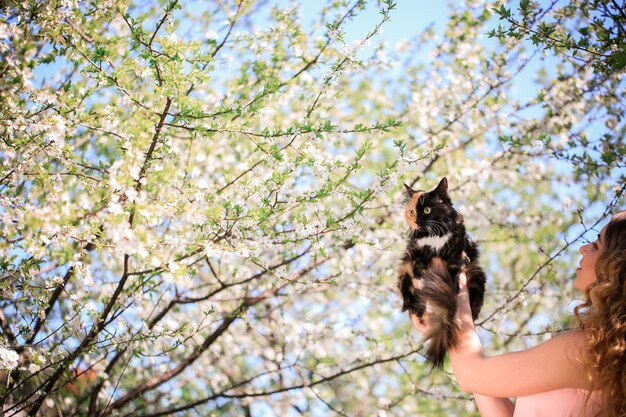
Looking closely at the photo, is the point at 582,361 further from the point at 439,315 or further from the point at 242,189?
the point at 242,189

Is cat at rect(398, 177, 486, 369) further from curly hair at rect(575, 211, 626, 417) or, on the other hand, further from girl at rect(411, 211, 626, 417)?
curly hair at rect(575, 211, 626, 417)

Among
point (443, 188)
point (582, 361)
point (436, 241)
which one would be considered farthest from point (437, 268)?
point (582, 361)

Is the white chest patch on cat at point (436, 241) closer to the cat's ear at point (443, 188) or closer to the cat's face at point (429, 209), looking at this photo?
the cat's face at point (429, 209)

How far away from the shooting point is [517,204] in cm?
656

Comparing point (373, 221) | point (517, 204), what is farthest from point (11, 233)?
point (517, 204)

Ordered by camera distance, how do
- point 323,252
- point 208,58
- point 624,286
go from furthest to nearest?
point 323,252 < point 208,58 < point 624,286

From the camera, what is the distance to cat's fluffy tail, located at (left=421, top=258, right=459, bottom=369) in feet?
6.34

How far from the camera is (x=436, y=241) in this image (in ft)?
7.41

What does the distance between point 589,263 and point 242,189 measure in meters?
1.51

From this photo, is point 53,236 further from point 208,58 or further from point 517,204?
point 517,204

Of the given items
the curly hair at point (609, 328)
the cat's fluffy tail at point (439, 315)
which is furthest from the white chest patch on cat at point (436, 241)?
the curly hair at point (609, 328)

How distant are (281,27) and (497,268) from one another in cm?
496

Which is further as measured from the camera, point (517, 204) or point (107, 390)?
point (517, 204)

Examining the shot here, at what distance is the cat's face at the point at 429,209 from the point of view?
233 cm
